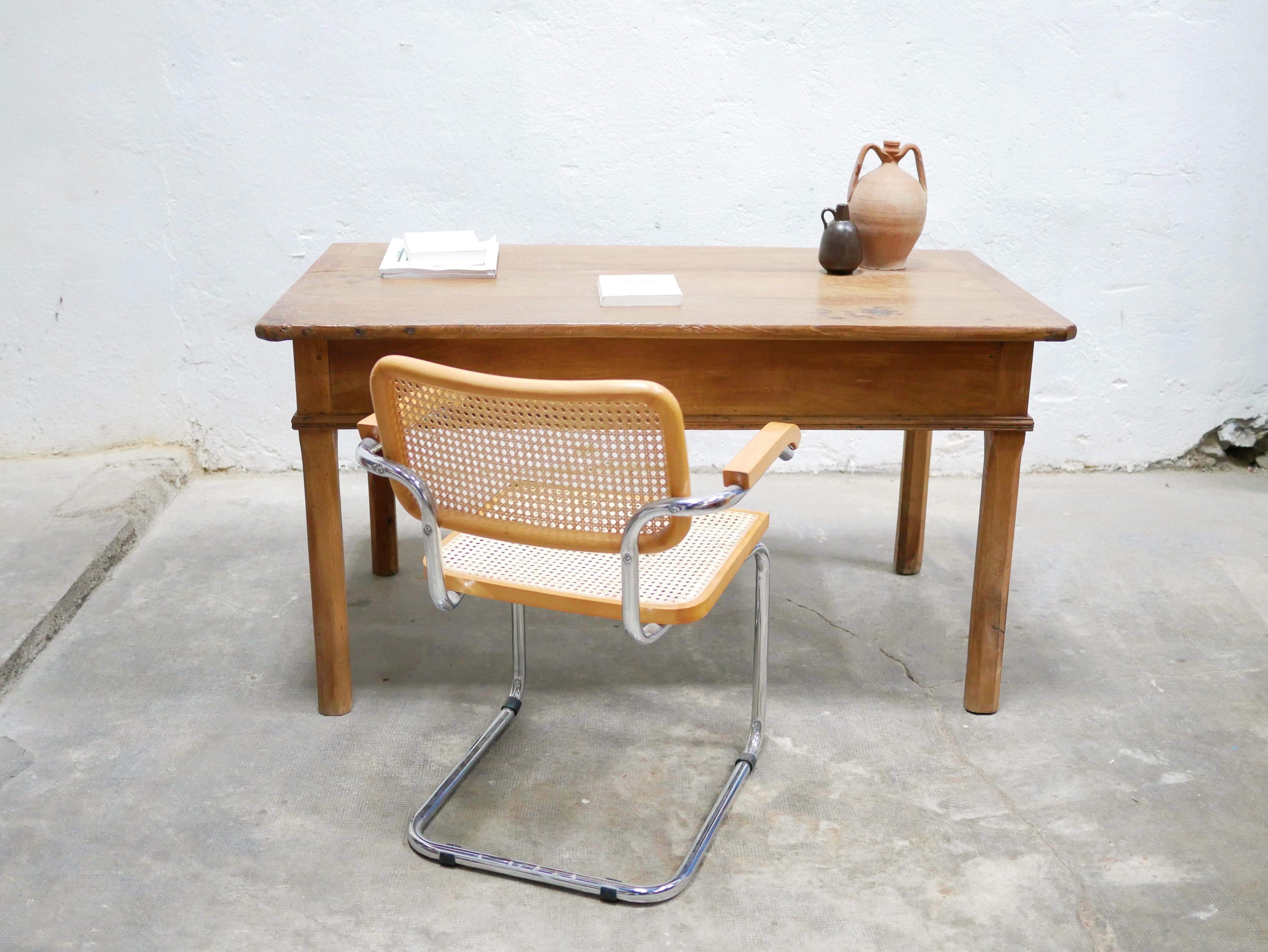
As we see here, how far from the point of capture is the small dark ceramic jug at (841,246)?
233 centimetres

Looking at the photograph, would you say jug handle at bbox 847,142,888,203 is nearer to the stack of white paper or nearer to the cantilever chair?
the stack of white paper

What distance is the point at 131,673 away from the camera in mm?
2354

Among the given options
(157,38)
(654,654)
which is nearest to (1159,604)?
(654,654)

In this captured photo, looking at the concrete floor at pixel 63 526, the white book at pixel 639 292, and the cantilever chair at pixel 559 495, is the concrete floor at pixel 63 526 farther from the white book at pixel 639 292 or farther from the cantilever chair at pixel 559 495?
the white book at pixel 639 292

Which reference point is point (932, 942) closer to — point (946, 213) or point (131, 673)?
point (131, 673)

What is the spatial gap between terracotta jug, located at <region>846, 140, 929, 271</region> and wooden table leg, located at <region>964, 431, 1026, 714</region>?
1.57 ft

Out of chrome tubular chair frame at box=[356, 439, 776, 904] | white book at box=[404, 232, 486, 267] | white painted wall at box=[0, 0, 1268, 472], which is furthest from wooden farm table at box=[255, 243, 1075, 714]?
white painted wall at box=[0, 0, 1268, 472]

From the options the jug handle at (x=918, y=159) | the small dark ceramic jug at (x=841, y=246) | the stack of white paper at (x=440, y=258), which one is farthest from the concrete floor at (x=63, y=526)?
the jug handle at (x=918, y=159)

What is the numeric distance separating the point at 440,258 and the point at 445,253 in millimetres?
13

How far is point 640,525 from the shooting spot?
1.58 metres

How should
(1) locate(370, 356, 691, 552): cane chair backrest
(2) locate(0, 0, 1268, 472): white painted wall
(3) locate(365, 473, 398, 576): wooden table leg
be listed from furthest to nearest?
(2) locate(0, 0, 1268, 472): white painted wall, (3) locate(365, 473, 398, 576): wooden table leg, (1) locate(370, 356, 691, 552): cane chair backrest

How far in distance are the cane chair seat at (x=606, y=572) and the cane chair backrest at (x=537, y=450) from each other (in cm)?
5

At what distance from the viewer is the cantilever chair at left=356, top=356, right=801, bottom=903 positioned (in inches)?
60.1

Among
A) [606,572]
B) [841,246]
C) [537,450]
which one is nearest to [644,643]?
[606,572]
